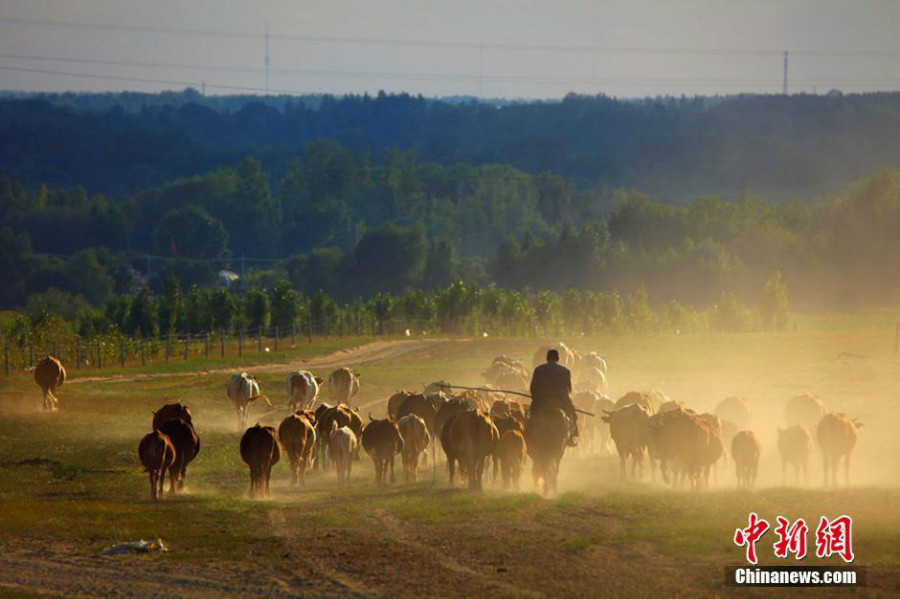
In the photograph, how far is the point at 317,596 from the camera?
808 inches

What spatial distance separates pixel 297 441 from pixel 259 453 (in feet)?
7.45

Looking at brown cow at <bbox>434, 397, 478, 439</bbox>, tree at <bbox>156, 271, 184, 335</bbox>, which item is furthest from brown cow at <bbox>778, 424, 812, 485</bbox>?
tree at <bbox>156, 271, 184, 335</bbox>

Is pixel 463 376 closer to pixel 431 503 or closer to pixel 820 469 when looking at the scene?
pixel 820 469

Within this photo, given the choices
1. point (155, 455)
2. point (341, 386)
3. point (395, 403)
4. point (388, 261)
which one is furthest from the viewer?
point (388, 261)

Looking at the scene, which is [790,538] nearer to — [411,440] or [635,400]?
[411,440]

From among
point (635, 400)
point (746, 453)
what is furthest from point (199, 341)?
point (746, 453)

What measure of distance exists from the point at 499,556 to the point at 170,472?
979cm

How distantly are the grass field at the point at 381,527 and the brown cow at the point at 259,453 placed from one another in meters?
0.50

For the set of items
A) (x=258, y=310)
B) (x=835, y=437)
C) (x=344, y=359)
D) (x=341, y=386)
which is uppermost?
(x=258, y=310)

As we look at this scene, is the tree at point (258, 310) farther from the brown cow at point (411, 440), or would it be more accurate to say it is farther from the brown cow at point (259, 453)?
the brown cow at point (259, 453)

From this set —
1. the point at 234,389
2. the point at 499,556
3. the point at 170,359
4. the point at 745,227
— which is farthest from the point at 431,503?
the point at 745,227

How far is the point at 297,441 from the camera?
3156cm

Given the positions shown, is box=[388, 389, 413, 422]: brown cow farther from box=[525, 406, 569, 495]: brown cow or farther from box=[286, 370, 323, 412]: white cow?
box=[525, 406, 569, 495]: brown cow

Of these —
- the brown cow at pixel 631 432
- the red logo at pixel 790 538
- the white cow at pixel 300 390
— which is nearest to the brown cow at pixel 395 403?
the white cow at pixel 300 390
